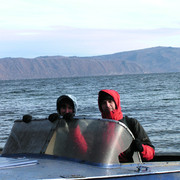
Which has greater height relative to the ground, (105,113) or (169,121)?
(105,113)

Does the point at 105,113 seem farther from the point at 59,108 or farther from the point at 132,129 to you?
the point at 59,108

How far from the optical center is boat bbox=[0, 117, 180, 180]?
4.21m

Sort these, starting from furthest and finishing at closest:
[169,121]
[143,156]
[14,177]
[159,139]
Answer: [169,121] → [159,139] → [143,156] → [14,177]

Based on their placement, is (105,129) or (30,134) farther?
(30,134)

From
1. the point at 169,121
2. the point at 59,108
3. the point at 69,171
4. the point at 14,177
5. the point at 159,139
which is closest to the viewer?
the point at 14,177

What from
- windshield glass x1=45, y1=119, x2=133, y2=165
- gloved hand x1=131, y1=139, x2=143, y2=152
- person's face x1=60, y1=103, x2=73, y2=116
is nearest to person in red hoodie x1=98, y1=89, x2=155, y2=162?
gloved hand x1=131, y1=139, x2=143, y2=152

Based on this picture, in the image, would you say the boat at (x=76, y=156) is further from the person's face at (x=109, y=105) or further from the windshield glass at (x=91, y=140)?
the person's face at (x=109, y=105)

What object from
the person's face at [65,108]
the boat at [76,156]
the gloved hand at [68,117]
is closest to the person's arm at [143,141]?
the boat at [76,156]

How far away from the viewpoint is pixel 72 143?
4.77 m

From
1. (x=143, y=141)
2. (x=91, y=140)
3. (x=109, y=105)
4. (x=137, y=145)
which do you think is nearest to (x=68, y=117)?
(x=91, y=140)

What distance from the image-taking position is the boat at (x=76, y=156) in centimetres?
421

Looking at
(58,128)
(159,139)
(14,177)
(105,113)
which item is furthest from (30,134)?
(159,139)

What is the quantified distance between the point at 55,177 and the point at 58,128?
100 centimetres

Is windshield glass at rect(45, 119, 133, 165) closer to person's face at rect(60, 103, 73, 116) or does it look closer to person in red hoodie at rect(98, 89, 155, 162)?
person in red hoodie at rect(98, 89, 155, 162)
